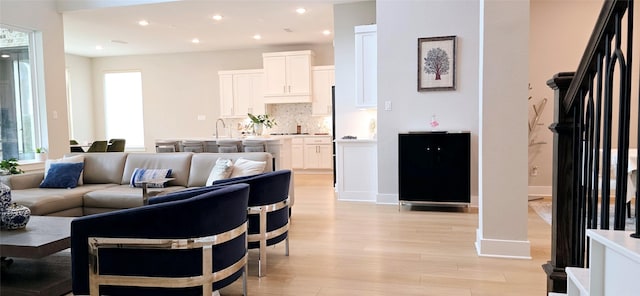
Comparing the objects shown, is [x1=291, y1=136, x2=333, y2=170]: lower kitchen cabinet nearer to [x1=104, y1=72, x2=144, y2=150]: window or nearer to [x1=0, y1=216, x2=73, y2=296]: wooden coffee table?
[x1=104, y1=72, x2=144, y2=150]: window

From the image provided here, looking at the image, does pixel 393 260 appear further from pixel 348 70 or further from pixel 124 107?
pixel 124 107

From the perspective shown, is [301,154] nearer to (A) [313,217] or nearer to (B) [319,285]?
(A) [313,217]

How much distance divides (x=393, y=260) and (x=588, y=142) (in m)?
1.78

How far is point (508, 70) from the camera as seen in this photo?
302 cm

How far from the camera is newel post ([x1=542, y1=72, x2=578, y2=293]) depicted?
1812 millimetres

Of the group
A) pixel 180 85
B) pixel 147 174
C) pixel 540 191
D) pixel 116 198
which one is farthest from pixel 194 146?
pixel 540 191

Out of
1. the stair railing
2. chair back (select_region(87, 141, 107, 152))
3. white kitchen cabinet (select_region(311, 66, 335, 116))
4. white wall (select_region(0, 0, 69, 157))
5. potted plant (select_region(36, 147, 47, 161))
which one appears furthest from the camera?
white kitchen cabinet (select_region(311, 66, 335, 116))

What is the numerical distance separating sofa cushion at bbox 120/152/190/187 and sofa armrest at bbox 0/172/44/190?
87cm

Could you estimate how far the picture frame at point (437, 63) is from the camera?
16.1 ft

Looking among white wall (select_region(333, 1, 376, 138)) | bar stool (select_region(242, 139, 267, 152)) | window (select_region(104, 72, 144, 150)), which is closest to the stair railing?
bar stool (select_region(242, 139, 267, 152))

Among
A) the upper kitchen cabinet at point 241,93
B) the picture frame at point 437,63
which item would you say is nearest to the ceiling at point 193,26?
the upper kitchen cabinet at point 241,93

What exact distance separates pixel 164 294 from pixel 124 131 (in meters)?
9.48

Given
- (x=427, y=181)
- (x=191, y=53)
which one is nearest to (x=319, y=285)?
(x=427, y=181)

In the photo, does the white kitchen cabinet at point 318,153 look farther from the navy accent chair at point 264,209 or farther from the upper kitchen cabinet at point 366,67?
the navy accent chair at point 264,209
